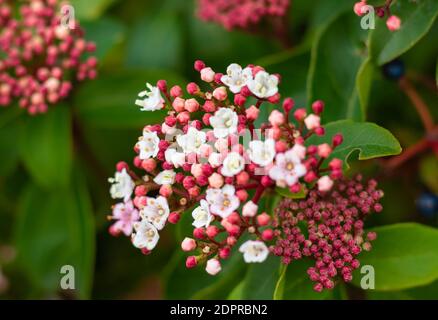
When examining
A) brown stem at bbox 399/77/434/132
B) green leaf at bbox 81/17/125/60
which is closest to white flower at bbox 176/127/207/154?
brown stem at bbox 399/77/434/132

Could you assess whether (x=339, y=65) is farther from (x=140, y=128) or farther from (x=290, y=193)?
(x=140, y=128)

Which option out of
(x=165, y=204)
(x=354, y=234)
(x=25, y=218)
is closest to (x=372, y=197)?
(x=354, y=234)

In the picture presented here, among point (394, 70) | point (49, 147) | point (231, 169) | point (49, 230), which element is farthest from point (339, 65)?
point (49, 230)

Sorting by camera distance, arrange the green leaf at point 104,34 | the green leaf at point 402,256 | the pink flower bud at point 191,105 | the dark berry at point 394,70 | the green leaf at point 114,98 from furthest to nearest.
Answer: the green leaf at point 104,34 < the green leaf at point 114,98 < the dark berry at point 394,70 < the green leaf at point 402,256 < the pink flower bud at point 191,105

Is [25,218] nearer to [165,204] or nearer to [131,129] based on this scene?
[131,129]

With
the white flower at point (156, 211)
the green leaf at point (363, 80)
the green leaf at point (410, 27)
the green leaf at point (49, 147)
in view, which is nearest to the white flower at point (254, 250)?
the white flower at point (156, 211)

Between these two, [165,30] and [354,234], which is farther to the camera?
[165,30]

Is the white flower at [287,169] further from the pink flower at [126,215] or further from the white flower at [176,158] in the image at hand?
the pink flower at [126,215]
